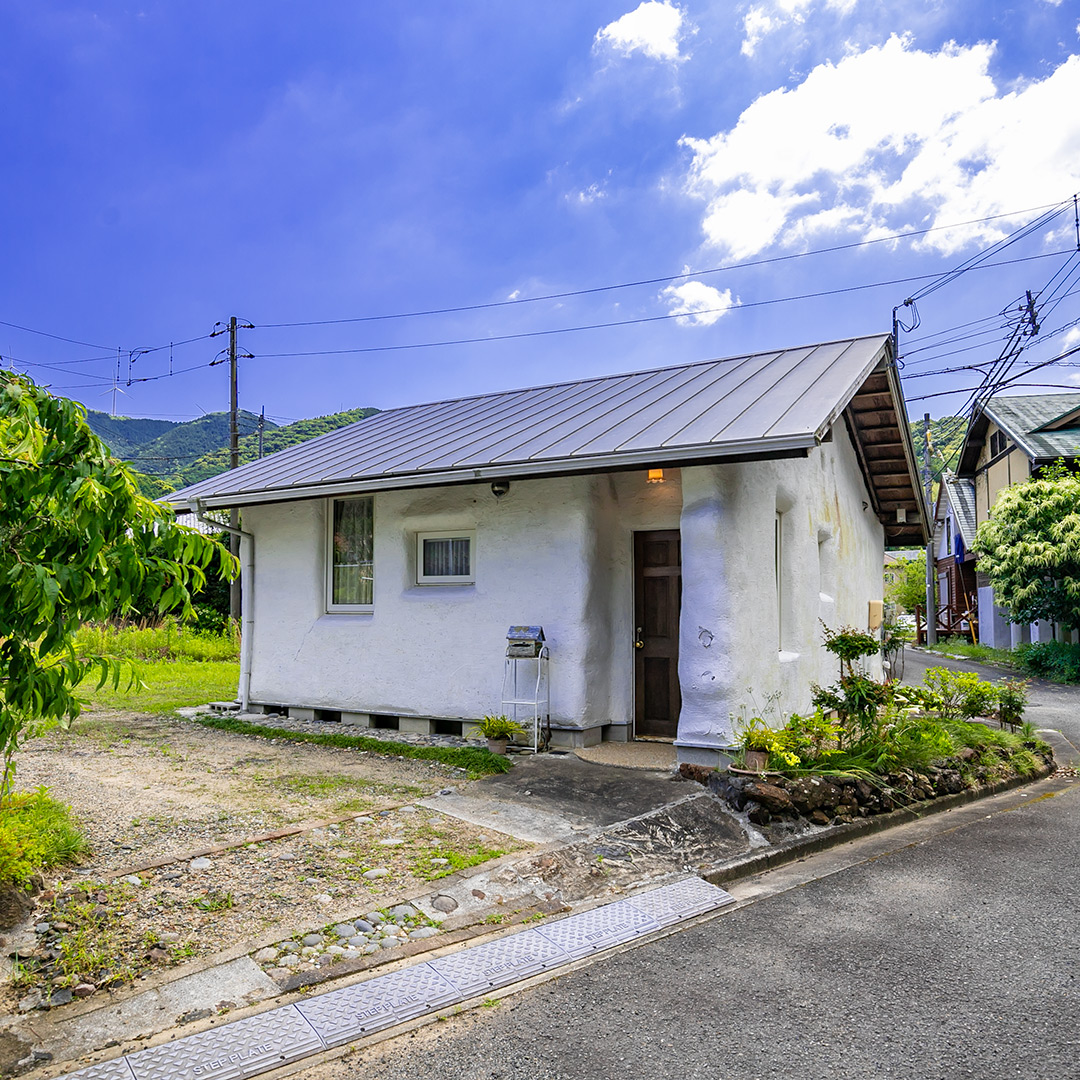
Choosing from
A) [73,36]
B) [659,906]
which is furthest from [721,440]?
[73,36]

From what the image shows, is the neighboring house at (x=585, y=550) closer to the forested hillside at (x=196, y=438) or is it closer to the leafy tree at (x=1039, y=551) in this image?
the leafy tree at (x=1039, y=551)

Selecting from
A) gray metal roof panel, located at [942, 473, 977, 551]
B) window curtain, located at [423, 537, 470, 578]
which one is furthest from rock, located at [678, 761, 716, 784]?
gray metal roof panel, located at [942, 473, 977, 551]

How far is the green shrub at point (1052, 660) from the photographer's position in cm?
1727

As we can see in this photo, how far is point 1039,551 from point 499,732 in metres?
15.6

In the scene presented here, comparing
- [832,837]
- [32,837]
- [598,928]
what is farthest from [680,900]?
[32,837]

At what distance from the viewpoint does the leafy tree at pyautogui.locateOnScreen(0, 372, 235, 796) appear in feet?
7.58

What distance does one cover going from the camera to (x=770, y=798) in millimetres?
5723

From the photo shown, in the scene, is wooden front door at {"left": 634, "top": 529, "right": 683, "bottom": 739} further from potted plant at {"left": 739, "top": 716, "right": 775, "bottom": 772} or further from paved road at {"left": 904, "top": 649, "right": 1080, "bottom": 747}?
paved road at {"left": 904, "top": 649, "right": 1080, "bottom": 747}

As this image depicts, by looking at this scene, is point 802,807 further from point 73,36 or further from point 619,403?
point 73,36

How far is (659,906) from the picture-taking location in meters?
4.39

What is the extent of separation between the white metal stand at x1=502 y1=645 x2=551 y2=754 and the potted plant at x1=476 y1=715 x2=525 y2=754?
7.6 inches

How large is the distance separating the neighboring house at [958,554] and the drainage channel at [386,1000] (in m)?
28.1

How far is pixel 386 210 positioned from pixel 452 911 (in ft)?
50.8

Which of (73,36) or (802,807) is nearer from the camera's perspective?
(802,807)
